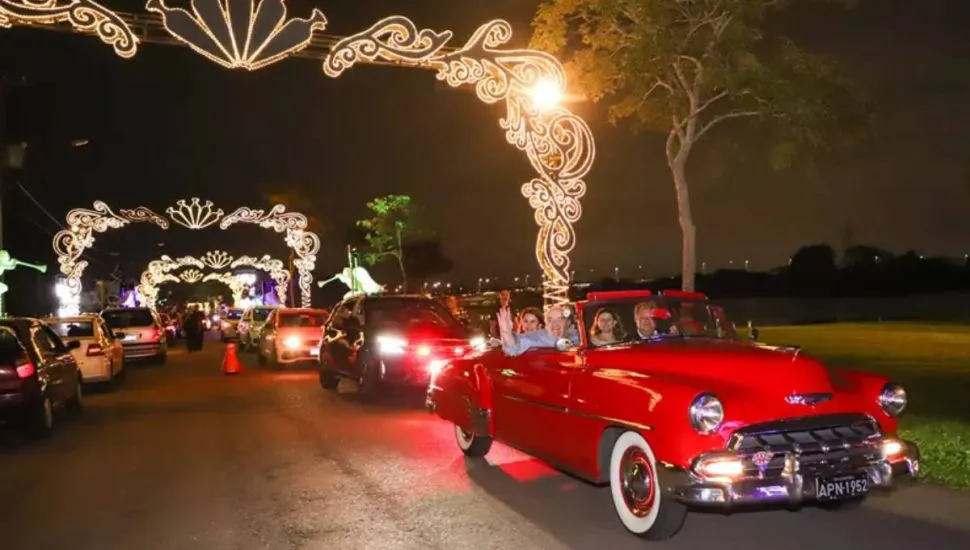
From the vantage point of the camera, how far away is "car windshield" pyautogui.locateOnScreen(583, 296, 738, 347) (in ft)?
26.9

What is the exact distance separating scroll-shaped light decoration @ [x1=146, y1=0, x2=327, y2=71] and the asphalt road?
571 centimetres

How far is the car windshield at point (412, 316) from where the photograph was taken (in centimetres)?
1600

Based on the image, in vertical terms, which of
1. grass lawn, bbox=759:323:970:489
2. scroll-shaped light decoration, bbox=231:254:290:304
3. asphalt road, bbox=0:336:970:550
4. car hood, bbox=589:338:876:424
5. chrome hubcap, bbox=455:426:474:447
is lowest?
asphalt road, bbox=0:336:970:550

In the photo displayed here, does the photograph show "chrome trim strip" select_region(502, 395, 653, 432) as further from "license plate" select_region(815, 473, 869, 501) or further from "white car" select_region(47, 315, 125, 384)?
"white car" select_region(47, 315, 125, 384)

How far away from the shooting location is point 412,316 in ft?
54.3

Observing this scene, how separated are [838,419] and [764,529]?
3.90 ft

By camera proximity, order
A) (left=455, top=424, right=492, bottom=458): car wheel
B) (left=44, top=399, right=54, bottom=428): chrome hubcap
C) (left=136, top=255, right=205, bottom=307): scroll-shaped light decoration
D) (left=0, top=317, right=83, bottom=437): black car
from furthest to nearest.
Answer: (left=136, top=255, right=205, bottom=307): scroll-shaped light decoration < (left=44, top=399, right=54, bottom=428): chrome hubcap < (left=0, top=317, right=83, bottom=437): black car < (left=455, top=424, right=492, bottom=458): car wheel

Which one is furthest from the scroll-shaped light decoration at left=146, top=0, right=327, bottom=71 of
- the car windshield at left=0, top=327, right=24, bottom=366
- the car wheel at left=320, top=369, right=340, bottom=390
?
the car wheel at left=320, top=369, right=340, bottom=390

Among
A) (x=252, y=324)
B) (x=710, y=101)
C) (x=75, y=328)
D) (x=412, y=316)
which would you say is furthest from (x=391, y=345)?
(x=252, y=324)

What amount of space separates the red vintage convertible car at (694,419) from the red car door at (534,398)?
2 centimetres

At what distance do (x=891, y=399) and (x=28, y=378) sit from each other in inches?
407

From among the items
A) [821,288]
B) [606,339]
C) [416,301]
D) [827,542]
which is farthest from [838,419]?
[821,288]

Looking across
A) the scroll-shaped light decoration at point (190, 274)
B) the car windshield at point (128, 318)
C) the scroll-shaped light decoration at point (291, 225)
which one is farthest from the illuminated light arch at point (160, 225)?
Answer: the scroll-shaped light decoration at point (190, 274)

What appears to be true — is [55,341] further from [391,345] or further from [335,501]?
[335,501]
